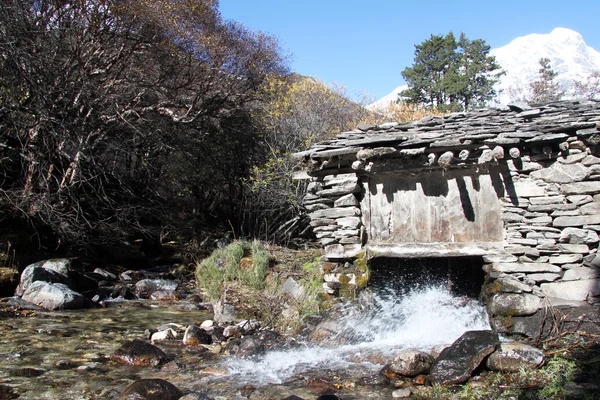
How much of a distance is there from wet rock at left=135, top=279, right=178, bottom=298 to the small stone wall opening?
5.04m

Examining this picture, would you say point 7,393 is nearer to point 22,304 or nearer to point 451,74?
point 22,304

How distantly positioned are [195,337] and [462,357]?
3.58m

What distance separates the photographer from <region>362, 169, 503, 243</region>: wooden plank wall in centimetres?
656

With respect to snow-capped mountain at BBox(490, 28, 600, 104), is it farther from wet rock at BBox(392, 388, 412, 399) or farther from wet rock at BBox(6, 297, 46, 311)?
wet rock at BBox(392, 388, 412, 399)

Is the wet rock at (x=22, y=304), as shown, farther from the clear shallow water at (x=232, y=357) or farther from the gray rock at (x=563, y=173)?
the gray rock at (x=563, y=173)

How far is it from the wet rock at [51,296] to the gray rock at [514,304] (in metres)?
6.95

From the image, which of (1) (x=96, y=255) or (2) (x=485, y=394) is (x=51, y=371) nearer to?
(2) (x=485, y=394)

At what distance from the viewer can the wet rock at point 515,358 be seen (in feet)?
15.5

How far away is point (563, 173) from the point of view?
19.5 feet

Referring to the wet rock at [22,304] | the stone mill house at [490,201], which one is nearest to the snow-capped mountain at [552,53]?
the stone mill house at [490,201]

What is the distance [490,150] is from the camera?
607 cm

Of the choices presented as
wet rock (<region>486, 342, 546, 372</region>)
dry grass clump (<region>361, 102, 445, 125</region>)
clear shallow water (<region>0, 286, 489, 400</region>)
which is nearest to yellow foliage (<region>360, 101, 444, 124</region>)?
dry grass clump (<region>361, 102, 445, 125</region>)

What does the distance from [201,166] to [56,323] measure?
8.31 meters

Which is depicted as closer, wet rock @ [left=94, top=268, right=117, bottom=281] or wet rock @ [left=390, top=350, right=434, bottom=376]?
wet rock @ [left=390, top=350, right=434, bottom=376]
